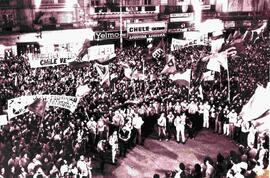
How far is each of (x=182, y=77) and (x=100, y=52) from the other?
5.74ft

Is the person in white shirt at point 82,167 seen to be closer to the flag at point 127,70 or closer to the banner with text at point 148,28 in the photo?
the flag at point 127,70

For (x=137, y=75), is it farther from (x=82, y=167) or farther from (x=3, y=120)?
(x=3, y=120)

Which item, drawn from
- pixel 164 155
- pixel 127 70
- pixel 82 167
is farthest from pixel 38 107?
pixel 164 155

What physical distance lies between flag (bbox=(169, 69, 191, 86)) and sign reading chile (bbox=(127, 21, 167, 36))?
87 centimetres

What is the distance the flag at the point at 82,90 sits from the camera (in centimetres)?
643

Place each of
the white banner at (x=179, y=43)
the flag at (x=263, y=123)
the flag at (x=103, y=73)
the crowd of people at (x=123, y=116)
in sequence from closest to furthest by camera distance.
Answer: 1. the crowd of people at (x=123, y=116)
2. the flag at (x=103, y=73)
3. the white banner at (x=179, y=43)
4. the flag at (x=263, y=123)

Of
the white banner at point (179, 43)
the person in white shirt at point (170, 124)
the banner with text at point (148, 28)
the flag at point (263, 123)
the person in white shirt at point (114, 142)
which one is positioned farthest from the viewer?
the flag at point (263, 123)

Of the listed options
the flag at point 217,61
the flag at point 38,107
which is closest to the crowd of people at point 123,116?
the flag at point 38,107

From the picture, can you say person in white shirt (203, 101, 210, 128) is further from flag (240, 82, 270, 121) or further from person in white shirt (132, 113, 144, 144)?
person in white shirt (132, 113, 144, 144)

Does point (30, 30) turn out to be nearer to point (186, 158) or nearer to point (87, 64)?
point (87, 64)

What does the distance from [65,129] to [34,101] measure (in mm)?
690

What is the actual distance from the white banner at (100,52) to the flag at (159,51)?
817 millimetres

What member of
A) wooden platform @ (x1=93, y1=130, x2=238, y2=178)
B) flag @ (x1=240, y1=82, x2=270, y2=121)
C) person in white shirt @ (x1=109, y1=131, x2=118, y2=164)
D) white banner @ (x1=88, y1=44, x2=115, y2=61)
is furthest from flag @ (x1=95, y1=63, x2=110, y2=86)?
flag @ (x1=240, y1=82, x2=270, y2=121)

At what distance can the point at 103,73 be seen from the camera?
261 inches
